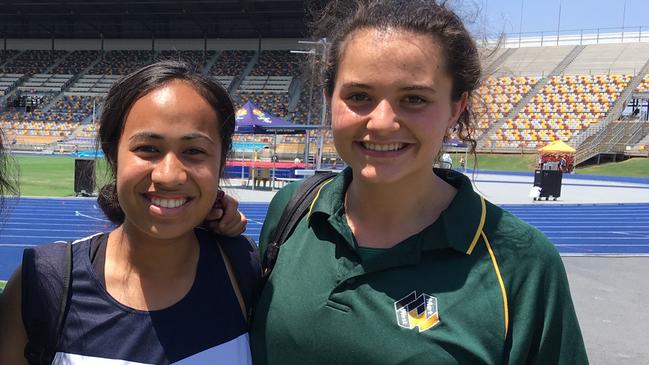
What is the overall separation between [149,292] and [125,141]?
411 mm

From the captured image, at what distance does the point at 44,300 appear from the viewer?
1383 millimetres

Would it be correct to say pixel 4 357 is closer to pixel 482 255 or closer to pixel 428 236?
pixel 428 236

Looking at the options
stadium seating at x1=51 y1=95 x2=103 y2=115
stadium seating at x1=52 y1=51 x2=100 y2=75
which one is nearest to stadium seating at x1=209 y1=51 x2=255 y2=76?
stadium seating at x1=51 y1=95 x2=103 y2=115

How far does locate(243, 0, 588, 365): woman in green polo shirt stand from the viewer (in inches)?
53.8

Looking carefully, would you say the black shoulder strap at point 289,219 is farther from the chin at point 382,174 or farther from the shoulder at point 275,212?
the chin at point 382,174

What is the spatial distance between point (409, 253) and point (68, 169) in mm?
22525

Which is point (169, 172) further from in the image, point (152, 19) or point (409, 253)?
point (152, 19)

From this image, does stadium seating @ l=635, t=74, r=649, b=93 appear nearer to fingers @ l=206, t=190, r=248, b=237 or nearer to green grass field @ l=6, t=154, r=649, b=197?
green grass field @ l=6, t=154, r=649, b=197

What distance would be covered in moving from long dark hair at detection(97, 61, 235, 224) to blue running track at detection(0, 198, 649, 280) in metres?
4.92

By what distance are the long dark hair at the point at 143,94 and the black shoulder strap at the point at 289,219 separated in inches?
11.5

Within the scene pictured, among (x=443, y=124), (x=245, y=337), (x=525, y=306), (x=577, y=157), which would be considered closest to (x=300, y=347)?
(x=245, y=337)

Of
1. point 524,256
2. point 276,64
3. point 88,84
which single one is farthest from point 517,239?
point 88,84

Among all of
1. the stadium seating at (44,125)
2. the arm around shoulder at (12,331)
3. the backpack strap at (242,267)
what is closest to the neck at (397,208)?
the backpack strap at (242,267)

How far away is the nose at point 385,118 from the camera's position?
1.44 m
